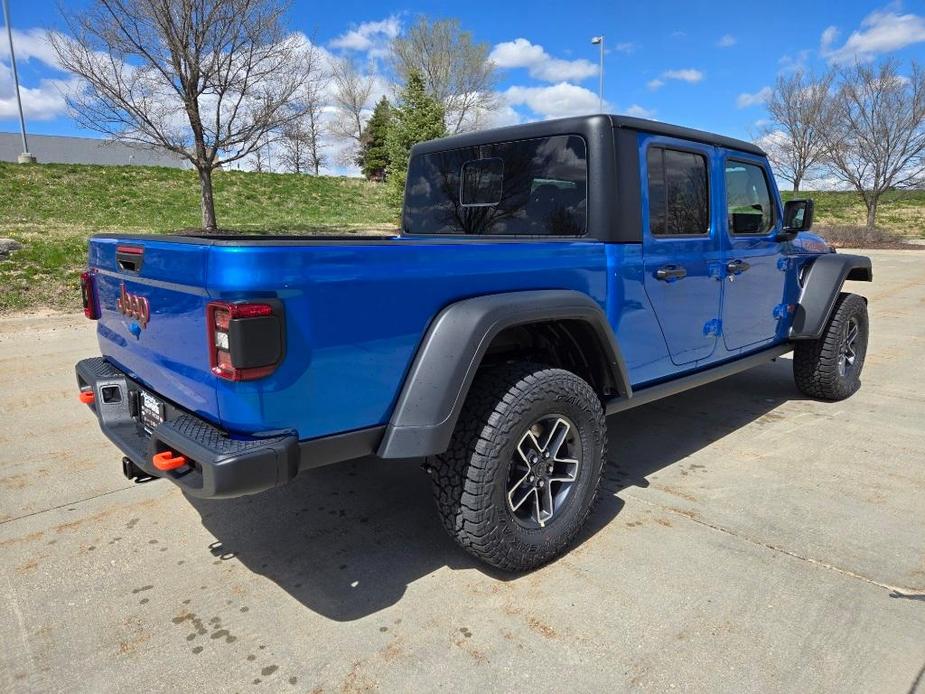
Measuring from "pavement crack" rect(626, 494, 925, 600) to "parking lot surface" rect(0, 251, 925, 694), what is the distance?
0.01m

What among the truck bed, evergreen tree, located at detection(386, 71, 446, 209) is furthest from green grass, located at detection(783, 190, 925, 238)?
the truck bed

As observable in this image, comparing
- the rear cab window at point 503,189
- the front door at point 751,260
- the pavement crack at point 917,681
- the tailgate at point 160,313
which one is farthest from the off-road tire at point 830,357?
the tailgate at point 160,313

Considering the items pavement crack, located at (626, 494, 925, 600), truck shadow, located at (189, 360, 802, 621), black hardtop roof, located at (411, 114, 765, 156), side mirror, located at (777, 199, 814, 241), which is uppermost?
black hardtop roof, located at (411, 114, 765, 156)

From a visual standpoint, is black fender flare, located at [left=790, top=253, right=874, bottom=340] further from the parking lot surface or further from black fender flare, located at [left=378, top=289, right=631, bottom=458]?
black fender flare, located at [left=378, top=289, right=631, bottom=458]

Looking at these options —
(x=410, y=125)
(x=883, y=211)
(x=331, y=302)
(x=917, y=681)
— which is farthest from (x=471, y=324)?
(x=883, y=211)

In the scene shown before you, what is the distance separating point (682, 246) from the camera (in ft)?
11.0

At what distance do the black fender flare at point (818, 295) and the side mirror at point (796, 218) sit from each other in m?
0.46

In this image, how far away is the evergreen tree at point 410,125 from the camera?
20.5 meters

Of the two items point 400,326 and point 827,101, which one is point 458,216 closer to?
point 400,326

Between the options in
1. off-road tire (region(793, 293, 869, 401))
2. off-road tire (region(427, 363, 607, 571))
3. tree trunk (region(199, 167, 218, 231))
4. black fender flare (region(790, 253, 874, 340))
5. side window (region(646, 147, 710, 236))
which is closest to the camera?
off-road tire (region(427, 363, 607, 571))

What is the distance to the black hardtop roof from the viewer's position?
3.07 metres

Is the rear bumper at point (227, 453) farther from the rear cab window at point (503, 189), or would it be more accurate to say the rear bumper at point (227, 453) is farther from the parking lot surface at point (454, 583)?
the rear cab window at point (503, 189)

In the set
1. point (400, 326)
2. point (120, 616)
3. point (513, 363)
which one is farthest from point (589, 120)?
point (120, 616)

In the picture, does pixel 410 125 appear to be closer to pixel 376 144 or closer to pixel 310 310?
pixel 310 310
